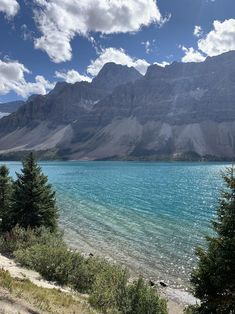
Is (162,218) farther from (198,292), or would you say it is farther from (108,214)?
(198,292)

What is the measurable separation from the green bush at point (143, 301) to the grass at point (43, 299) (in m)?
2.51

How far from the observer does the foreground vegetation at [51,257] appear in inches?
699

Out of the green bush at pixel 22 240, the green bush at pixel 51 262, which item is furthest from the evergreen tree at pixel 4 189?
the green bush at pixel 51 262

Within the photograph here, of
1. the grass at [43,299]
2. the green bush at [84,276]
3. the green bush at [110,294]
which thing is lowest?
the green bush at [84,276]

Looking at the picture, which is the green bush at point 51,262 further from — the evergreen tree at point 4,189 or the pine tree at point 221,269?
the evergreen tree at point 4,189

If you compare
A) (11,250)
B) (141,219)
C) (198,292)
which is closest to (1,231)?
(11,250)

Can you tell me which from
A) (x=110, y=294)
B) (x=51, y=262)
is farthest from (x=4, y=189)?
(x=110, y=294)

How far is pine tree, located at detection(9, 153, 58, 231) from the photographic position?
1303 inches

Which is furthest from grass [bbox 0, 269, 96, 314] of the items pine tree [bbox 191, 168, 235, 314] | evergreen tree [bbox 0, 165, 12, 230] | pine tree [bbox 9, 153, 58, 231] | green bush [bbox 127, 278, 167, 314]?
evergreen tree [bbox 0, 165, 12, 230]

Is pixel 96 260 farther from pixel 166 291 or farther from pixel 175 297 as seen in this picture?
pixel 175 297

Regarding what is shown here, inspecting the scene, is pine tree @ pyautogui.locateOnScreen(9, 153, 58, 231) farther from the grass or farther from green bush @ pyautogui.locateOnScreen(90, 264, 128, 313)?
the grass

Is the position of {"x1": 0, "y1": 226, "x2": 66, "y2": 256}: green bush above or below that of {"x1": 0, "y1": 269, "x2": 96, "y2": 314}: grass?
below

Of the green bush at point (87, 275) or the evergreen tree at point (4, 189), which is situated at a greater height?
the evergreen tree at point (4, 189)

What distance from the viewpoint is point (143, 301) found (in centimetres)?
1755
